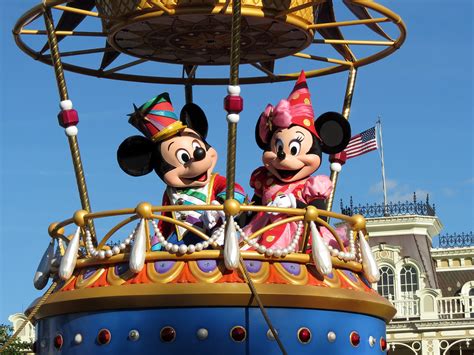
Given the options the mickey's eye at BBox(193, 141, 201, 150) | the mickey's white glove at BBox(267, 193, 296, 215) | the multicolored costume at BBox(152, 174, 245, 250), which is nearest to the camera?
the mickey's white glove at BBox(267, 193, 296, 215)

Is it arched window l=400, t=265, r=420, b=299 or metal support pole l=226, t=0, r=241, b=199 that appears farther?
arched window l=400, t=265, r=420, b=299

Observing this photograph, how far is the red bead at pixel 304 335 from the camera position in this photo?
12312mm

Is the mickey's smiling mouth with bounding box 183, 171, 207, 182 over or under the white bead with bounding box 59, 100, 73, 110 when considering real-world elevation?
under

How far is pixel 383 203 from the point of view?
1975 inches

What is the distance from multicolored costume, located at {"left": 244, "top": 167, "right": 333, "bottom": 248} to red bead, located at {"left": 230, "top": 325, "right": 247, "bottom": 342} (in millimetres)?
1115

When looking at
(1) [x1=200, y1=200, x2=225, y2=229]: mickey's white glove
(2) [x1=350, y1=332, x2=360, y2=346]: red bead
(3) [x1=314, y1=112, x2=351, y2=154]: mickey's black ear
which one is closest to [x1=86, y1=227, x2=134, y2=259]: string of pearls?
(1) [x1=200, y1=200, x2=225, y2=229]: mickey's white glove

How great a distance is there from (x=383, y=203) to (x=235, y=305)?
3835 cm

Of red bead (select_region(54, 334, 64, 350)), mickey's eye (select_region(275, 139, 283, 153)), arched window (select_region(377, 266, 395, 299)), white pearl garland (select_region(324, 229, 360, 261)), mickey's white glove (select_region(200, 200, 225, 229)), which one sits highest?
arched window (select_region(377, 266, 395, 299))

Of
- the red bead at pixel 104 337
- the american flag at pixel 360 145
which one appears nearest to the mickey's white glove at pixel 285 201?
the red bead at pixel 104 337

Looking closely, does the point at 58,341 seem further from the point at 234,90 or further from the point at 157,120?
the point at 234,90

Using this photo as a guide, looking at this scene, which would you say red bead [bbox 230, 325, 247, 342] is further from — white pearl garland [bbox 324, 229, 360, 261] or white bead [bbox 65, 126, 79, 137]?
white bead [bbox 65, 126, 79, 137]

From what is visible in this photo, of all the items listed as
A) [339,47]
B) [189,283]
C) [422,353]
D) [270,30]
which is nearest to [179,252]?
[189,283]

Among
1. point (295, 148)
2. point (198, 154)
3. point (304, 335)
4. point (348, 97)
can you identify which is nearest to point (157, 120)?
point (198, 154)

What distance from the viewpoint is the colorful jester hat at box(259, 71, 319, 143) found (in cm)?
1393
